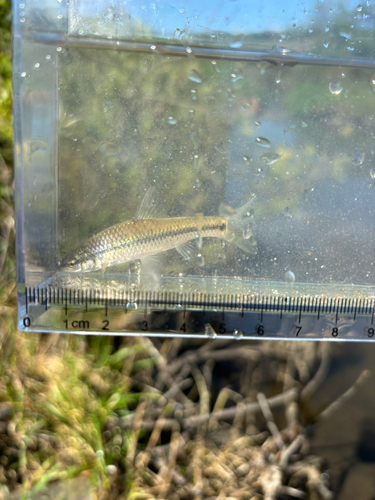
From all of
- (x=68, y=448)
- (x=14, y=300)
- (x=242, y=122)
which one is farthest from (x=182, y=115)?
(x=68, y=448)

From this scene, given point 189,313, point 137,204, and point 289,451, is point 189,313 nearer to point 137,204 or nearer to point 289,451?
point 137,204

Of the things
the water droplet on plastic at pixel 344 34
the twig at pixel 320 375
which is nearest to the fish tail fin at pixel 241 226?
the water droplet on plastic at pixel 344 34

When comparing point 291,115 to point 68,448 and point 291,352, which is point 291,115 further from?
point 68,448

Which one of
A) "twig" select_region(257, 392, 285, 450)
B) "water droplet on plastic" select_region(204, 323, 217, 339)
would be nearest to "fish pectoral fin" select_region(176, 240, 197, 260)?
"water droplet on plastic" select_region(204, 323, 217, 339)

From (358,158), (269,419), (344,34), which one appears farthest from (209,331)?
(344,34)

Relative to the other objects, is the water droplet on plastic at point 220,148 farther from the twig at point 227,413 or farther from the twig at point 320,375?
the twig at point 227,413

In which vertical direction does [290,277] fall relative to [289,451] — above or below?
above
